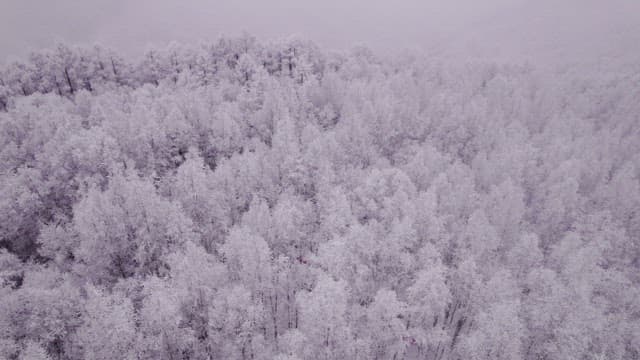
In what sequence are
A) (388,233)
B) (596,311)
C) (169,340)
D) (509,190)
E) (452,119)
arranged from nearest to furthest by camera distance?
(169,340)
(596,311)
(388,233)
(509,190)
(452,119)

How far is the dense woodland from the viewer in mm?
35750

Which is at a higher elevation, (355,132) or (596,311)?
(355,132)

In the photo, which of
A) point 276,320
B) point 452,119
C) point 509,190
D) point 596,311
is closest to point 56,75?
point 276,320

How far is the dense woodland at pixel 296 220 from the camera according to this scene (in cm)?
3575

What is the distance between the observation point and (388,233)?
48.8m

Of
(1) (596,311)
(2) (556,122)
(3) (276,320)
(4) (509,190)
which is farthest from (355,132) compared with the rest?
(2) (556,122)

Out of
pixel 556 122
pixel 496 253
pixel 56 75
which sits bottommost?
pixel 496 253

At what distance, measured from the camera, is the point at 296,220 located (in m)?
48.6

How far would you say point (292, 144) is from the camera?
58500 millimetres

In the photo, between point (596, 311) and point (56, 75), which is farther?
point (56, 75)

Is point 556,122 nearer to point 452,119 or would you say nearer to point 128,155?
point 452,119

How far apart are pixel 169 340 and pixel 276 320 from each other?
1428cm

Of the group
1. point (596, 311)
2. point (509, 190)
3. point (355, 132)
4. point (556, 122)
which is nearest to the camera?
point (596, 311)

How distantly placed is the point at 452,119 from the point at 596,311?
143 ft
